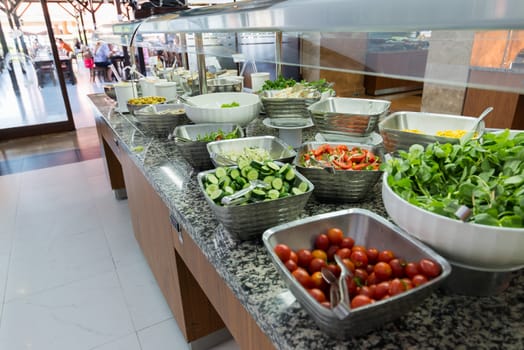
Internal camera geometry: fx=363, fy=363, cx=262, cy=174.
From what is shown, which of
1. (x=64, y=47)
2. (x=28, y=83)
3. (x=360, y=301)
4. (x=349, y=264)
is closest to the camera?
(x=360, y=301)

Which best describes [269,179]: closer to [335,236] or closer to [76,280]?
[335,236]

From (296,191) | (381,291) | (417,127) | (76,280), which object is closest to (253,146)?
(296,191)

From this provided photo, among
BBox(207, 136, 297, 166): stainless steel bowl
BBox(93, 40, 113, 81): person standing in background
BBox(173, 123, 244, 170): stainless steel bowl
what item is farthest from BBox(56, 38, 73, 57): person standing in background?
BBox(207, 136, 297, 166): stainless steel bowl

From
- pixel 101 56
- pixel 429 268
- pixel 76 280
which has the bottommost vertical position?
pixel 76 280

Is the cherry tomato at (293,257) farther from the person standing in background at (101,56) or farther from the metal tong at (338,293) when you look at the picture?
the person standing in background at (101,56)

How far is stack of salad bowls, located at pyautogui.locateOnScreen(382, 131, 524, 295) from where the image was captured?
1.97 feet

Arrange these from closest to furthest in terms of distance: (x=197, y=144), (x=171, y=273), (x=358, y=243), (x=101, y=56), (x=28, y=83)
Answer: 1. (x=358, y=243)
2. (x=197, y=144)
3. (x=171, y=273)
4. (x=28, y=83)
5. (x=101, y=56)

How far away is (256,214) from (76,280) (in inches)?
64.4

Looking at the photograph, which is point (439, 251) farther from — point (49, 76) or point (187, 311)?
point (49, 76)

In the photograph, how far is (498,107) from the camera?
3396 mm

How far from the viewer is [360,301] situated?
56 cm

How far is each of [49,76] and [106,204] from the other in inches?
134

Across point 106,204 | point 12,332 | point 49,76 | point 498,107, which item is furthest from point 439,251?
point 49,76

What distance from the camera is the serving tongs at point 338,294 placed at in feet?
1.70
